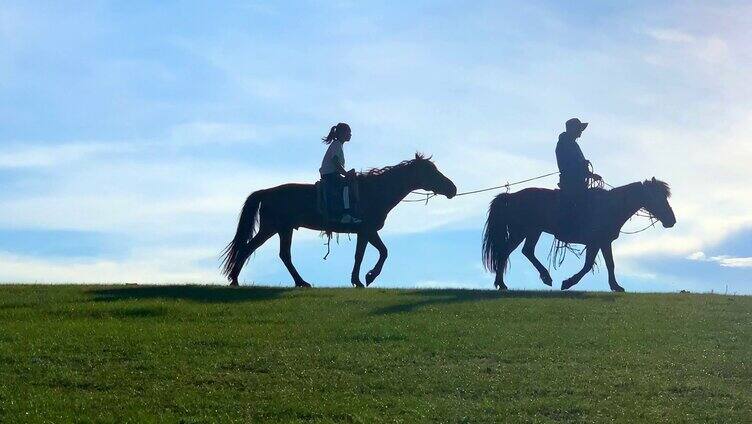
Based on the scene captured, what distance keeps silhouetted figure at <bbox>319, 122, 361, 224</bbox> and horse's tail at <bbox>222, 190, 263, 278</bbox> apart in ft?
4.62

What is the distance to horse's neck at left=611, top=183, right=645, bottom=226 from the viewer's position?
2364 cm

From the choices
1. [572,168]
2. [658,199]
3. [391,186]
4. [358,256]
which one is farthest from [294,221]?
[658,199]

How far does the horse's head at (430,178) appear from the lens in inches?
918

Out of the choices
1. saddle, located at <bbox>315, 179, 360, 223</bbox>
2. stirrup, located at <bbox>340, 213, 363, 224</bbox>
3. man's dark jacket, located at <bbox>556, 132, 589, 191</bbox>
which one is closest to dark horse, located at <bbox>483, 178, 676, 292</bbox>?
man's dark jacket, located at <bbox>556, 132, 589, 191</bbox>

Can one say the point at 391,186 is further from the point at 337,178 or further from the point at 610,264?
the point at 610,264

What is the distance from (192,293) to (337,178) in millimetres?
4064

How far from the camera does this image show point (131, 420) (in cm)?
1097

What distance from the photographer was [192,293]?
767 inches

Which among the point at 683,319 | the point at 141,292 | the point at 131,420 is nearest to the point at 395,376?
the point at 131,420

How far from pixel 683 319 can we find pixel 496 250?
6892 mm

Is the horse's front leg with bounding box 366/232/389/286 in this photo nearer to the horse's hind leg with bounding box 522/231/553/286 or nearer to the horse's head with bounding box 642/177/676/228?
the horse's hind leg with bounding box 522/231/553/286

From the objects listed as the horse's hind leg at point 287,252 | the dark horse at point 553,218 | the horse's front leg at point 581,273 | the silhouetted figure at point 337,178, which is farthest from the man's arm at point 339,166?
the horse's front leg at point 581,273

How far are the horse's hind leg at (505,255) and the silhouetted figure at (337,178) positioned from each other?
11.8 ft

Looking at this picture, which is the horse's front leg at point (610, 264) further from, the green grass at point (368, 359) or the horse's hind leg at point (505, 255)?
the green grass at point (368, 359)
